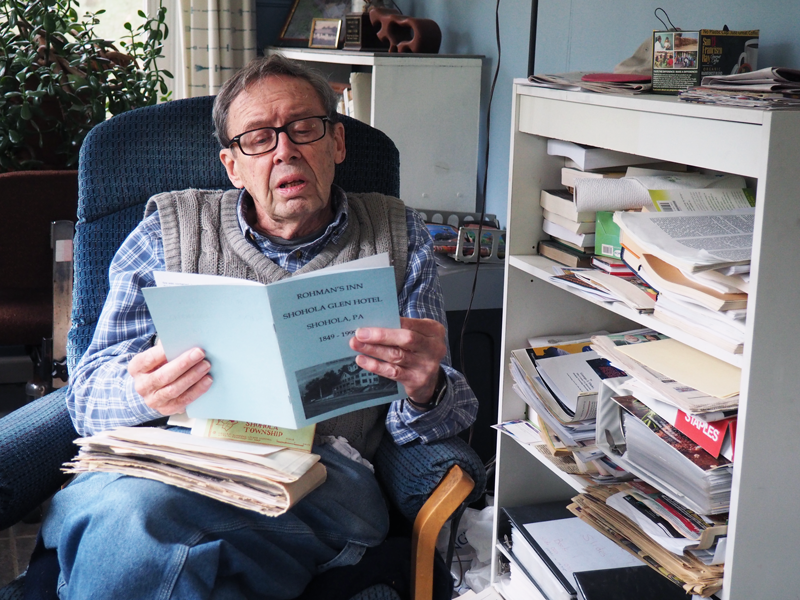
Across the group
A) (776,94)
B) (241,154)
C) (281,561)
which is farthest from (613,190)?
(281,561)

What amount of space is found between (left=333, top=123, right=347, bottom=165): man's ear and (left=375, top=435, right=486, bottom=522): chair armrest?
55 centimetres

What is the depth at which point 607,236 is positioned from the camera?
1.46 meters

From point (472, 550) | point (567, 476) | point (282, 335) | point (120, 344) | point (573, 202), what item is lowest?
point (472, 550)

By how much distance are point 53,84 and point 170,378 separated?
1.27 m

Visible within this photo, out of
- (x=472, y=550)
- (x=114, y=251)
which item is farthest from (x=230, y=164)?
(x=472, y=550)

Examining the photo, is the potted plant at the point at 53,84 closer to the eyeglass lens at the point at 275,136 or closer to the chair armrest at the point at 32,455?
the eyeglass lens at the point at 275,136

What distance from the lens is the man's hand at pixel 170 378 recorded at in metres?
1.11

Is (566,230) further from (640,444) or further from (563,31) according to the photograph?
(563,31)

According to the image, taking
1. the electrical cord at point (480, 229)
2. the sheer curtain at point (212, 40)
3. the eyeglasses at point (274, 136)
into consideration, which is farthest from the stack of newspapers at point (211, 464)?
the sheer curtain at point (212, 40)

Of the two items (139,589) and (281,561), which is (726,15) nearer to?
(281,561)

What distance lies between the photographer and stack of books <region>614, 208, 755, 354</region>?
3.59 feet

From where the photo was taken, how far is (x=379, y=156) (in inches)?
64.3

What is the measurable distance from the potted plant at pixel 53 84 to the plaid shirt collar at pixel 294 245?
0.87m

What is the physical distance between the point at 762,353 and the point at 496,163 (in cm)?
146
